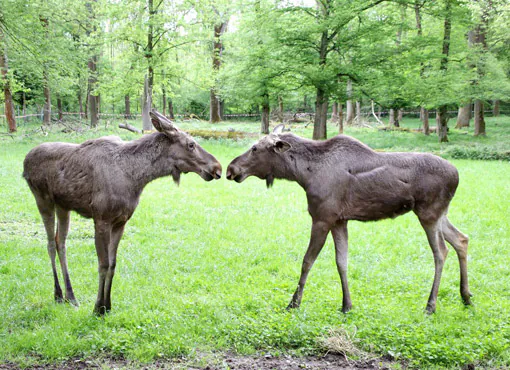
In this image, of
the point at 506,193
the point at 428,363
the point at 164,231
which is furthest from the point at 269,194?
the point at 428,363

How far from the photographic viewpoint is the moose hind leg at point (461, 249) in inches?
255

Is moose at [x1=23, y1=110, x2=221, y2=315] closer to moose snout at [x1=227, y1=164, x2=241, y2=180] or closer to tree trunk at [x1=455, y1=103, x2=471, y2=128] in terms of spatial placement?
moose snout at [x1=227, y1=164, x2=241, y2=180]

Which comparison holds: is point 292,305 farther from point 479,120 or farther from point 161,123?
point 479,120

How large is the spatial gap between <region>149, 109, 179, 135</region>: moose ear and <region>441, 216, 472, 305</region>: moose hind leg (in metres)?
4.16

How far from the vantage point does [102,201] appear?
5.77 meters

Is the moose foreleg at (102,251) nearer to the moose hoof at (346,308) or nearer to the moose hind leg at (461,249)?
the moose hoof at (346,308)

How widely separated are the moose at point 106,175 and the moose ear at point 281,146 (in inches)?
35.1

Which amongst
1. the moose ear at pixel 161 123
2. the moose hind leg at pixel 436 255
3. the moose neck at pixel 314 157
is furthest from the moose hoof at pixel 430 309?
the moose ear at pixel 161 123

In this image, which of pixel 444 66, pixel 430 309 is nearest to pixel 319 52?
pixel 444 66

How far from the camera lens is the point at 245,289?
7055mm

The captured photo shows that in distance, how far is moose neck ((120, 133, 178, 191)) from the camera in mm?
6035

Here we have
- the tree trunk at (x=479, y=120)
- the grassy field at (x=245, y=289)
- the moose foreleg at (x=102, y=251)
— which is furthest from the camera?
the tree trunk at (x=479, y=120)

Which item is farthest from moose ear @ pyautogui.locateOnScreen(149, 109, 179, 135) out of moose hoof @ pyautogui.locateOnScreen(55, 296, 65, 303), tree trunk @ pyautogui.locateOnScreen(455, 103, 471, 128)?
tree trunk @ pyautogui.locateOnScreen(455, 103, 471, 128)

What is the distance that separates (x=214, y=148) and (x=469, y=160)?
12953 millimetres
